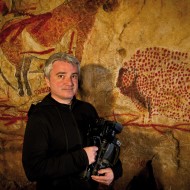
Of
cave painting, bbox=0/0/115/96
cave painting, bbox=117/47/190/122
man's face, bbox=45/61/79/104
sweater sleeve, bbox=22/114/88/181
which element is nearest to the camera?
sweater sleeve, bbox=22/114/88/181

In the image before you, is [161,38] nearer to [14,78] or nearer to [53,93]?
[53,93]

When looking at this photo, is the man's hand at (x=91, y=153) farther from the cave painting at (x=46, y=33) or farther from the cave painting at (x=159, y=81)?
the cave painting at (x=46, y=33)

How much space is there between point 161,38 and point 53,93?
146cm

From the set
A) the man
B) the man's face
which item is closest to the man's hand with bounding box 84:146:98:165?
the man

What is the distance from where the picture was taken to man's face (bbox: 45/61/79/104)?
189 centimetres

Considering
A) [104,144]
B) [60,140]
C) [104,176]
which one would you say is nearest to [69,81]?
[60,140]

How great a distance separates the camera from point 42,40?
2984 millimetres

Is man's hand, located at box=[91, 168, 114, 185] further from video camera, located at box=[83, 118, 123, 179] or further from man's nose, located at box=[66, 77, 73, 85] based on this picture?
man's nose, located at box=[66, 77, 73, 85]

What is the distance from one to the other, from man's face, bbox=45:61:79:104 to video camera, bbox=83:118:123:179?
1.10 feet

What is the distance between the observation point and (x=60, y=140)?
71.5 inches

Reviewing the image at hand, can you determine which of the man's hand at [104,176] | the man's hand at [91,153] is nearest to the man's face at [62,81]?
the man's hand at [91,153]

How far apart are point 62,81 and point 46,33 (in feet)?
4.23

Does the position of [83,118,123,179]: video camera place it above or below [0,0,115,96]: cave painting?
below

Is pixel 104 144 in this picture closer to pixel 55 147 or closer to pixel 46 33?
pixel 55 147
